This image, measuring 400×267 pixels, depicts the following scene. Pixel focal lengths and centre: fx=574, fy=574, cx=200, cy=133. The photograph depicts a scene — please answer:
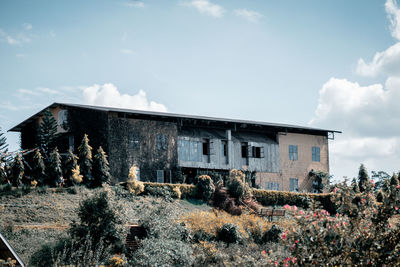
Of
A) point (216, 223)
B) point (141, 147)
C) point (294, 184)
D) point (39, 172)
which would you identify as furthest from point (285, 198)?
point (39, 172)

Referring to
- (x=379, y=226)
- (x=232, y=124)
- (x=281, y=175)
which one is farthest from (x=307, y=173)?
(x=379, y=226)

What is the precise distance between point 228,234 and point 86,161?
→ 1152 cm

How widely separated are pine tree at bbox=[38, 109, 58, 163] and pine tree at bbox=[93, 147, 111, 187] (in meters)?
4.79

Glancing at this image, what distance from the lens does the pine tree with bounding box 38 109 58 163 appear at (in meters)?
37.6

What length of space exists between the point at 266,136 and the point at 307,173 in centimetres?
465

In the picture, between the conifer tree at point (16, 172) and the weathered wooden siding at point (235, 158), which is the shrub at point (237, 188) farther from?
the conifer tree at point (16, 172)

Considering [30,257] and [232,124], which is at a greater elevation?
[232,124]

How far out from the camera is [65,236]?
864 inches

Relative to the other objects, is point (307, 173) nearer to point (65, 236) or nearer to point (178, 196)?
point (178, 196)

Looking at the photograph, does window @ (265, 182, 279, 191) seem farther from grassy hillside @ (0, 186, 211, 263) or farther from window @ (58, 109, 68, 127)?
window @ (58, 109, 68, 127)

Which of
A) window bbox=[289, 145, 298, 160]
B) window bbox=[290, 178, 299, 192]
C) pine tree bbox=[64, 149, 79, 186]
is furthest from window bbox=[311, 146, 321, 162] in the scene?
pine tree bbox=[64, 149, 79, 186]

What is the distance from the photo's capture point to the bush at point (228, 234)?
83.6ft

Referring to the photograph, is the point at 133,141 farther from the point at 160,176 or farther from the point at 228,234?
the point at 228,234

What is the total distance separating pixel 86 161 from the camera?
33.5 m
